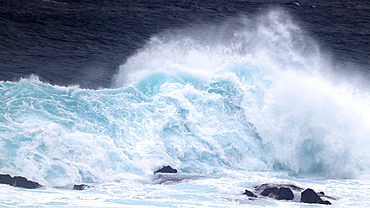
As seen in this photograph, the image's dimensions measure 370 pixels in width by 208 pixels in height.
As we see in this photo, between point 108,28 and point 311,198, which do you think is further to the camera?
point 108,28

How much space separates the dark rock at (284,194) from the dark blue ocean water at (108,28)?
33.4 feet

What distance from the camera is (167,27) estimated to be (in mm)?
26312

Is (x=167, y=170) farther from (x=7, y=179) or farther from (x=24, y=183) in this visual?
(x=7, y=179)

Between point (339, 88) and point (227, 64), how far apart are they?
4.84 metres

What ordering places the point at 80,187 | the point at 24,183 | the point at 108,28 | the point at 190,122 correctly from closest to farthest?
1. the point at 24,183
2. the point at 80,187
3. the point at 190,122
4. the point at 108,28

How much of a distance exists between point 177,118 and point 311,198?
19.4ft

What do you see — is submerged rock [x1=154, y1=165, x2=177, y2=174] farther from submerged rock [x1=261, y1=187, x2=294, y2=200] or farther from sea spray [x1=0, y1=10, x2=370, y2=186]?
submerged rock [x1=261, y1=187, x2=294, y2=200]

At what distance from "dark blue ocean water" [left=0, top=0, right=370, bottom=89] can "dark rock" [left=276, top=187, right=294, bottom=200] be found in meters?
10.2

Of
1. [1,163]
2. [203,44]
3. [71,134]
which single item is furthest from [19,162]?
[203,44]

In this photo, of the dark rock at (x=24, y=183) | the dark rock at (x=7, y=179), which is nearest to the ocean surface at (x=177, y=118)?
the dark rock at (x=24, y=183)

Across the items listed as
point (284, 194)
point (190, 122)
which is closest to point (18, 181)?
point (190, 122)

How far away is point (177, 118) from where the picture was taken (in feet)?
49.6

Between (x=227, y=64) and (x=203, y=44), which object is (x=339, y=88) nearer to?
(x=227, y=64)

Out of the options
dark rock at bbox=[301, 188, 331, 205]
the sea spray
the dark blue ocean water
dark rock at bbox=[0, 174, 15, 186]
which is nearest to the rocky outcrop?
dark rock at bbox=[301, 188, 331, 205]
